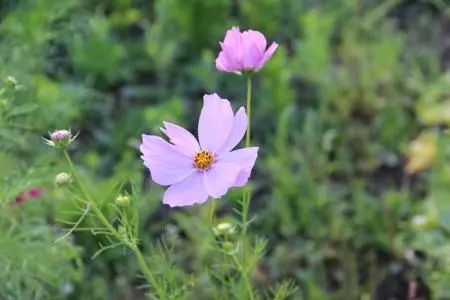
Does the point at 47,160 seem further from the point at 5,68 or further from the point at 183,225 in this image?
the point at 183,225

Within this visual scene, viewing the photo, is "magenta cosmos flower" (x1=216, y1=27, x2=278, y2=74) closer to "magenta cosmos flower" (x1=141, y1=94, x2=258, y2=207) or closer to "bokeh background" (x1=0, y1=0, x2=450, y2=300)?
"magenta cosmos flower" (x1=141, y1=94, x2=258, y2=207)

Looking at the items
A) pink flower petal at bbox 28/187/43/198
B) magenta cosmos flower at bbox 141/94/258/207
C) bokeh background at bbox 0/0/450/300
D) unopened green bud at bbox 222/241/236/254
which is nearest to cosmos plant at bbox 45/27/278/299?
magenta cosmos flower at bbox 141/94/258/207

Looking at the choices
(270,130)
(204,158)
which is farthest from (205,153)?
(270,130)

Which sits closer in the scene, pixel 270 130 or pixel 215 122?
pixel 215 122

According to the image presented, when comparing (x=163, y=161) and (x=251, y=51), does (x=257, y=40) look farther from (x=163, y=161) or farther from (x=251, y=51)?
(x=163, y=161)

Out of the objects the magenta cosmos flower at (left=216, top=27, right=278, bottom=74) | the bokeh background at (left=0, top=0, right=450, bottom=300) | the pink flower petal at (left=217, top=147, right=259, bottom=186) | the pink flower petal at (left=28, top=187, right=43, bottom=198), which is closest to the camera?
the pink flower petal at (left=217, top=147, right=259, bottom=186)

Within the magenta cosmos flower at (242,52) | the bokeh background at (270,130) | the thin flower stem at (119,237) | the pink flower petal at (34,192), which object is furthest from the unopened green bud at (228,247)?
the pink flower petal at (34,192)

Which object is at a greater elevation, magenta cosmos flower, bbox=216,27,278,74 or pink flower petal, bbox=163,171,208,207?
magenta cosmos flower, bbox=216,27,278,74
